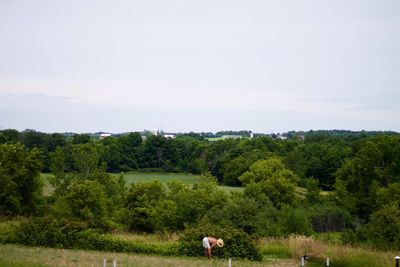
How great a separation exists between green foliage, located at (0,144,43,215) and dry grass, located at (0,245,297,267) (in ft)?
64.3

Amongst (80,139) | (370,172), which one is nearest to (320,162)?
(370,172)

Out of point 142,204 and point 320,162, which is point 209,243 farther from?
point 320,162

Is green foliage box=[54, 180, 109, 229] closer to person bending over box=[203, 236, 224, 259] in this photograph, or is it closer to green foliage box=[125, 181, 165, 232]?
green foliage box=[125, 181, 165, 232]

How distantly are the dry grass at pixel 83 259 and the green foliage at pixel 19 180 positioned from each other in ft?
64.3

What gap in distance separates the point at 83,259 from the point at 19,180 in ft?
90.2

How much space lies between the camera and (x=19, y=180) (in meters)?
47.8

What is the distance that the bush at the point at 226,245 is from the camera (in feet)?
86.0

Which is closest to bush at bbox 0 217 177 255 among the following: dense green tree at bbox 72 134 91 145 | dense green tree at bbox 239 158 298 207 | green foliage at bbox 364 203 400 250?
green foliage at bbox 364 203 400 250

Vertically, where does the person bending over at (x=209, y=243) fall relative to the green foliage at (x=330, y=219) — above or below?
above

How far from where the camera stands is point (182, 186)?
5069cm

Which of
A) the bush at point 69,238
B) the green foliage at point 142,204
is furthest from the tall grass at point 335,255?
the green foliage at point 142,204

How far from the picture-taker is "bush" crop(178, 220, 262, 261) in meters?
26.2

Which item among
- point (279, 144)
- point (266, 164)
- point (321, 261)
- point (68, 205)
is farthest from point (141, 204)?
point (279, 144)

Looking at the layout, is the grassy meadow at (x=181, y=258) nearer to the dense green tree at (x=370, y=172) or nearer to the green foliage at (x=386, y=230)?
the green foliage at (x=386, y=230)
